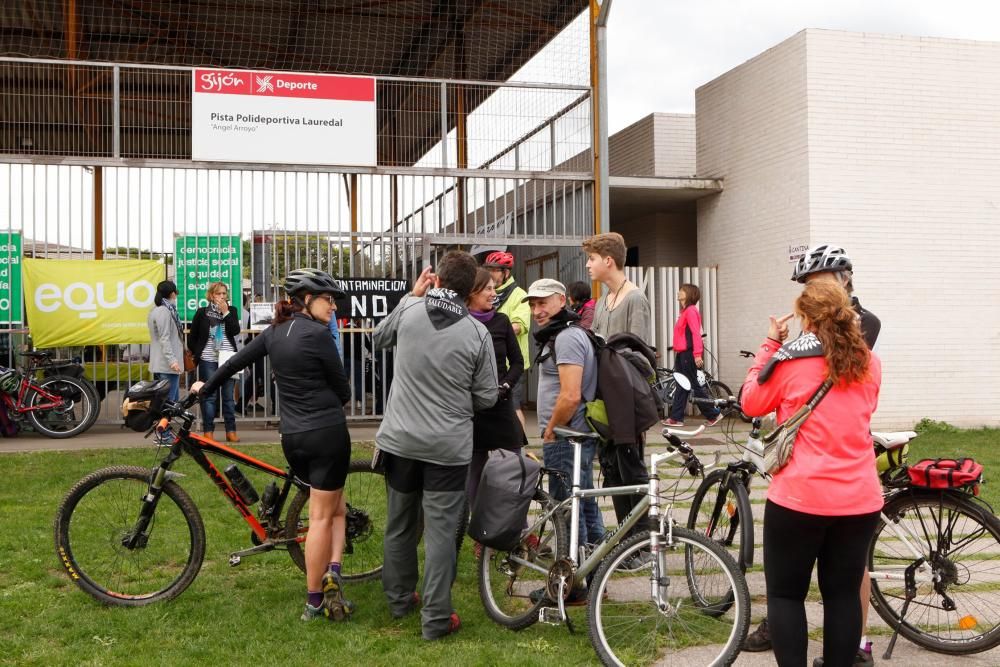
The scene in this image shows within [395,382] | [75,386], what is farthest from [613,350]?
[75,386]

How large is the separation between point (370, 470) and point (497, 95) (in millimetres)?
8959

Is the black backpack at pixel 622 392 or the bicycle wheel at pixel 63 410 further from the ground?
the black backpack at pixel 622 392

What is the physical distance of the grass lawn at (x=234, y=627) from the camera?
419 cm

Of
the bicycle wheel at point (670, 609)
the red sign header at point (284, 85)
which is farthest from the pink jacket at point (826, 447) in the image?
the red sign header at point (284, 85)

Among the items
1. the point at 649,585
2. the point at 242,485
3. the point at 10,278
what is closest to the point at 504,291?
the point at 242,485

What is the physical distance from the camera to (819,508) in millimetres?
3189

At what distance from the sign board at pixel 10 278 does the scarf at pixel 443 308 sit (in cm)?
882

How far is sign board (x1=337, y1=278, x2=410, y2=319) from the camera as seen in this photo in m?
11.7

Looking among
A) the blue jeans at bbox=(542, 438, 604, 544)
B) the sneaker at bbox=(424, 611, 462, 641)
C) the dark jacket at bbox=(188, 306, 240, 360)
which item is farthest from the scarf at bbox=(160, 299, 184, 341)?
the sneaker at bbox=(424, 611, 462, 641)

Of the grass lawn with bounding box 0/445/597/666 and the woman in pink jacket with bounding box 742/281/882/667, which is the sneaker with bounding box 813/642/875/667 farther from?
the grass lawn with bounding box 0/445/597/666

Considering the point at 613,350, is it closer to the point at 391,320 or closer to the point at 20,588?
the point at 391,320

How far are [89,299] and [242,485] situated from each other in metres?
7.55

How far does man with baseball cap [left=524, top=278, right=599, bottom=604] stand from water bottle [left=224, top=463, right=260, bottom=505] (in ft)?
5.10

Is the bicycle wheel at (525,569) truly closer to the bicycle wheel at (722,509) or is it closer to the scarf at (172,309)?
the bicycle wheel at (722,509)
